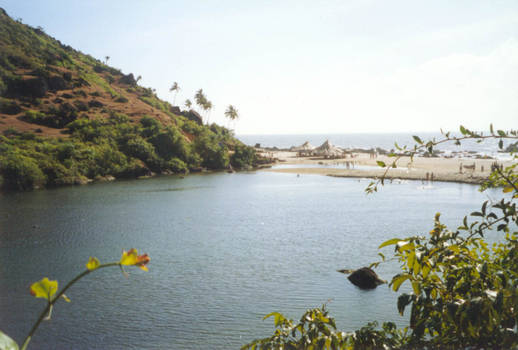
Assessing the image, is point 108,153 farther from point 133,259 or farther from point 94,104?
point 133,259

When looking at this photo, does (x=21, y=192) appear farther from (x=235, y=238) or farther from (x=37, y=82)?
(x=37, y=82)

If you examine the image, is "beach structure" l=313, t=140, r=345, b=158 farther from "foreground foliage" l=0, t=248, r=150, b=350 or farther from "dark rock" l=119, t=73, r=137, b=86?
"foreground foliage" l=0, t=248, r=150, b=350

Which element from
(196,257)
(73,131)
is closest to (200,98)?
(73,131)

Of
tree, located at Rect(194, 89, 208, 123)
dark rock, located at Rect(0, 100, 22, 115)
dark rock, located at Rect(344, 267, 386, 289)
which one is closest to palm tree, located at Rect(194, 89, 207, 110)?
tree, located at Rect(194, 89, 208, 123)

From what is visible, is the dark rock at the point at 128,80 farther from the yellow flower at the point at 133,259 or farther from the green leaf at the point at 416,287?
the yellow flower at the point at 133,259

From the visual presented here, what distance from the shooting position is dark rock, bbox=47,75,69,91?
265 ft

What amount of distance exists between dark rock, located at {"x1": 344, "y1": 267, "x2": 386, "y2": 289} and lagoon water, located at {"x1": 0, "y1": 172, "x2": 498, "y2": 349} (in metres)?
0.40

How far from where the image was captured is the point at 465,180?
5744 cm

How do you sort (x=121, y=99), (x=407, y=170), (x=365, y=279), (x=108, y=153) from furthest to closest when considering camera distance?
1. (x=121, y=99)
2. (x=108, y=153)
3. (x=407, y=170)
4. (x=365, y=279)

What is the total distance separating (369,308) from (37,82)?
82.4 m

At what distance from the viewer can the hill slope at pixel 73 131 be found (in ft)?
176

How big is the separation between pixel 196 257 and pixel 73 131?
55161 mm

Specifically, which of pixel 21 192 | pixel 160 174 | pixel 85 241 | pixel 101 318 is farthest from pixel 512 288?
pixel 160 174

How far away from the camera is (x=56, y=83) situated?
8206cm
